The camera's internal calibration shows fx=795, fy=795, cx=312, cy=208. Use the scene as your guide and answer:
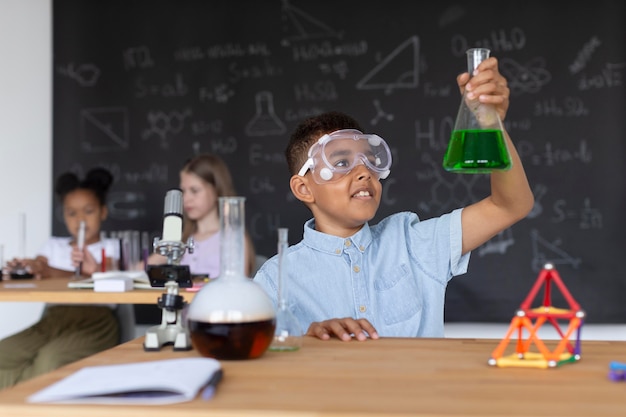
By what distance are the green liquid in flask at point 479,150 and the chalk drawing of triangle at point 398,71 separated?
286 centimetres

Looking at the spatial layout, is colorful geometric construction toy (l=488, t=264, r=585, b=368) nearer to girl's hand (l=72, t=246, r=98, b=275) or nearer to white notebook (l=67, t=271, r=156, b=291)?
white notebook (l=67, t=271, r=156, b=291)

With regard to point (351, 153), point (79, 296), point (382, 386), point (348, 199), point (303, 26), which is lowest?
point (79, 296)

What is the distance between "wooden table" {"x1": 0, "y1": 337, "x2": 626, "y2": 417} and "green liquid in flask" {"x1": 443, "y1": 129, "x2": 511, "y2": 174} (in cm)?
31

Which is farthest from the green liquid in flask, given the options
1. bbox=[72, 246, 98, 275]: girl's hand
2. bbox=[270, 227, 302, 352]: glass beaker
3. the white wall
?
the white wall

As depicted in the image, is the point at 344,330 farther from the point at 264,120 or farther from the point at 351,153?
the point at 264,120

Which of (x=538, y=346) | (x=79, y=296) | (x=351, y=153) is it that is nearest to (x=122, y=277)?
(x=79, y=296)

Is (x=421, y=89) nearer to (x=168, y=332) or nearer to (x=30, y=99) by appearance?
(x=30, y=99)

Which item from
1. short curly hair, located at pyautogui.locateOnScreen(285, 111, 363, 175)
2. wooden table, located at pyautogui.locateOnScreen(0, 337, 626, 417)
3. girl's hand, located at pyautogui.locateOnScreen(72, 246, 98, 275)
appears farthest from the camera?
girl's hand, located at pyautogui.locateOnScreen(72, 246, 98, 275)

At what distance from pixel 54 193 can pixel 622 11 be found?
3193mm

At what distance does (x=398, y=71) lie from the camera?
13.8 ft

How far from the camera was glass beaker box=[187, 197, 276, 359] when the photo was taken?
1164mm

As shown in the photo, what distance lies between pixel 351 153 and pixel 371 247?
0.88ft

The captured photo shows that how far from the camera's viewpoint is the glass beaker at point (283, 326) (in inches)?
50.7

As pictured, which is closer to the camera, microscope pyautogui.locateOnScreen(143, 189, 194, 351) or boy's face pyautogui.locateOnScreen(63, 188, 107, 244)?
microscope pyautogui.locateOnScreen(143, 189, 194, 351)
